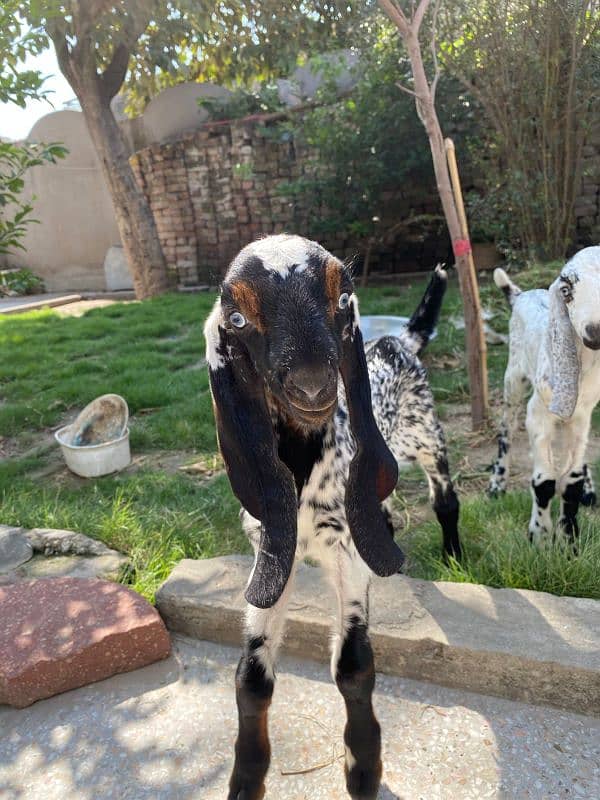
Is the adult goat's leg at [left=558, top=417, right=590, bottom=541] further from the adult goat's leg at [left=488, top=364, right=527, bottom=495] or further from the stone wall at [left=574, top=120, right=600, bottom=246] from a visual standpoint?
the stone wall at [left=574, top=120, right=600, bottom=246]

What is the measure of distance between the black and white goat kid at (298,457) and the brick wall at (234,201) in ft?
28.9

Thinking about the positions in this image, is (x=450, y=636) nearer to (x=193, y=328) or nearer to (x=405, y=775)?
(x=405, y=775)

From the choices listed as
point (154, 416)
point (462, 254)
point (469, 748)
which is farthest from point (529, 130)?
point (469, 748)

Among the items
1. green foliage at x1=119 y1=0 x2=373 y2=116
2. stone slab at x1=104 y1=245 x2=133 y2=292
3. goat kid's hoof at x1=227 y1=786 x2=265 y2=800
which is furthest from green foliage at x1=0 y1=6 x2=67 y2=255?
stone slab at x1=104 y1=245 x2=133 y2=292

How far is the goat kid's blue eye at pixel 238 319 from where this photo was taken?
1.31m

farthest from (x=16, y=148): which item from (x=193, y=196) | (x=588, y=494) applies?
(x=193, y=196)

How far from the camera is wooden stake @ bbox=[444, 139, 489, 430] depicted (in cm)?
377

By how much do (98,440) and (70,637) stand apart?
227cm

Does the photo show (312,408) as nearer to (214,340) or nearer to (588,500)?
(214,340)

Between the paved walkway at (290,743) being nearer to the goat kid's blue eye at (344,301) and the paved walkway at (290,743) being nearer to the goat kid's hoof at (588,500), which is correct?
the goat kid's blue eye at (344,301)

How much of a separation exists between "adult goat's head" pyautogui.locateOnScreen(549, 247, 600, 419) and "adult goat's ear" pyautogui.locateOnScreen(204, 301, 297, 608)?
1.29m

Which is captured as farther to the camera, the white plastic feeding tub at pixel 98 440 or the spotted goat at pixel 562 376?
the white plastic feeding tub at pixel 98 440

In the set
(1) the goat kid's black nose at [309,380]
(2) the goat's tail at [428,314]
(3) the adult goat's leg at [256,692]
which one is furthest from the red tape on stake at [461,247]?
(1) the goat kid's black nose at [309,380]

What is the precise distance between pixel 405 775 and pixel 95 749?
102 centimetres
